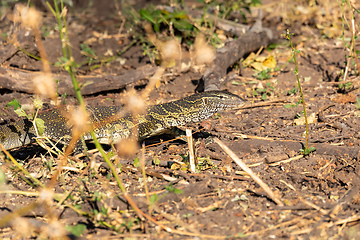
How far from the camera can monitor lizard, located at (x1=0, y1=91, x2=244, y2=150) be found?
494cm

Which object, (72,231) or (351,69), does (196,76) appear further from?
(72,231)

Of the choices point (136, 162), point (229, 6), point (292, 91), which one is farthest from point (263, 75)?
point (136, 162)

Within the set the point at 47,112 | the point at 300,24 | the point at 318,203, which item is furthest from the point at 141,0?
the point at 318,203

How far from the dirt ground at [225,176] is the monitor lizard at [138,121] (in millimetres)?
259

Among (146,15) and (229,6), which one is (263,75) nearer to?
(229,6)

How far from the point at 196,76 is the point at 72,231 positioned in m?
4.30

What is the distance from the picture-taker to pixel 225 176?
3887 millimetres

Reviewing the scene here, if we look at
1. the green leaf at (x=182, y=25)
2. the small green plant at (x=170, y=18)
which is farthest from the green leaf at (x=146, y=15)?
the green leaf at (x=182, y=25)

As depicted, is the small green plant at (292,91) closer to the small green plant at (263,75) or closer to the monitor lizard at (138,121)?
the small green plant at (263,75)

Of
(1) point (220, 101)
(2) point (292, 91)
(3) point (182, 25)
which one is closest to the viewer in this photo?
(1) point (220, 101)

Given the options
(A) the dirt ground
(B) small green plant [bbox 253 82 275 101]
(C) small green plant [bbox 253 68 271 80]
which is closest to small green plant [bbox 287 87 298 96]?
(A) the dirt ground

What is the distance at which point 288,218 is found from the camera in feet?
10.8

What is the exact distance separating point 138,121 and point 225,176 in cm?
163

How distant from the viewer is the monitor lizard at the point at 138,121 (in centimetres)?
494
